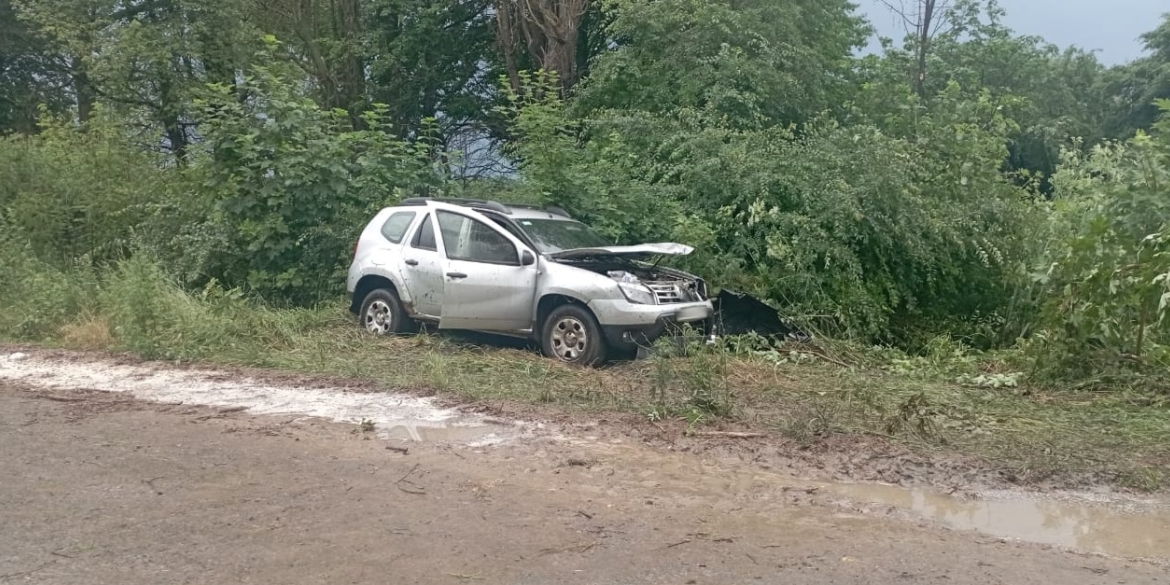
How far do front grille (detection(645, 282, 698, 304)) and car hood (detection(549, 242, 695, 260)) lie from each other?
0.33m

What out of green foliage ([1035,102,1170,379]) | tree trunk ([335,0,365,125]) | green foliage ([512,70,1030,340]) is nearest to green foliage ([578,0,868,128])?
green foliage ([512,70,1030,340])

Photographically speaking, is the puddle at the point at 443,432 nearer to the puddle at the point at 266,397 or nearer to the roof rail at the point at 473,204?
the puddle at the point at 266,397

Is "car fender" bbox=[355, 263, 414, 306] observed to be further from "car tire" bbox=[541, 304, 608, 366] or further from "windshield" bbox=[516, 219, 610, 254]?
"car tire" bbox=[541, 304, 608, 366]

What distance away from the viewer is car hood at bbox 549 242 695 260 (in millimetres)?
9953

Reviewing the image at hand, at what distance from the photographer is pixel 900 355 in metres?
10.6

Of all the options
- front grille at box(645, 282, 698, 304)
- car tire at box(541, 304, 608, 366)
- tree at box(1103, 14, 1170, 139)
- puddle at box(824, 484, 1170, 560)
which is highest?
tree at box(1103, 14, 1170, 139)

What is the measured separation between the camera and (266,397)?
8734 mm

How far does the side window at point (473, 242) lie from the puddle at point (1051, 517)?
537 cm

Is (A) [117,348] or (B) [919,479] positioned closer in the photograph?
(B) [919,479]

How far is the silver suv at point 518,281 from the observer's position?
980cm

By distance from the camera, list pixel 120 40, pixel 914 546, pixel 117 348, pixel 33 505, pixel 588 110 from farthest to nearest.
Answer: pixel 120 40 → pixel 588 110 → pixel 117 348 → pixel 33 505 → pixel 914 546

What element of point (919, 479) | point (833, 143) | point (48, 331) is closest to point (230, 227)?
point (48, 331)

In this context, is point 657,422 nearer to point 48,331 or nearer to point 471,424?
point 471,424

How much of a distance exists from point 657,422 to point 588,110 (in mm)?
11132
